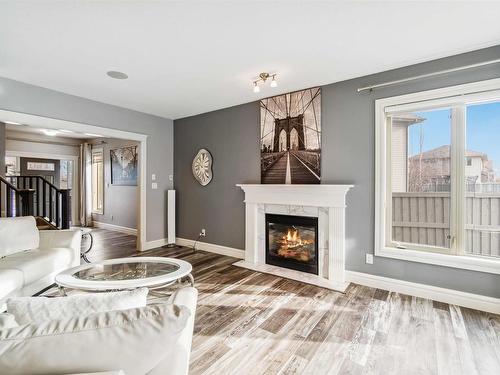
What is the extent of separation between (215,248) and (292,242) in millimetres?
1505

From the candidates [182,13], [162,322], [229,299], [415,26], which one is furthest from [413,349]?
[182,13]

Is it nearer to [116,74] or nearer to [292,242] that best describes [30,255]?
[116,74]

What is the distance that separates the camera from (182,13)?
1.94 m

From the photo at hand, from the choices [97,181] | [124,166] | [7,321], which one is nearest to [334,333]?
[7,321]

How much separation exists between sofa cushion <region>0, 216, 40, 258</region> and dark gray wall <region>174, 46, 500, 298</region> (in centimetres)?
238

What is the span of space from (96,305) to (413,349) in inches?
83.1

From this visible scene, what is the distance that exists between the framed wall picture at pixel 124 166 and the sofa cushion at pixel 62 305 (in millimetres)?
5443

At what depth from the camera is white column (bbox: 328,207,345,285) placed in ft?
10.0

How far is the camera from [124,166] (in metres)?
6.21

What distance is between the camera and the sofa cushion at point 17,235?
2602mm

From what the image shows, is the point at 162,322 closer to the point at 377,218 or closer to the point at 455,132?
the point at 377,218

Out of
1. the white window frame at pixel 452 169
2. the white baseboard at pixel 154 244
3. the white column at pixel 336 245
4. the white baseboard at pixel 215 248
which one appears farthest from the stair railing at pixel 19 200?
the white window frame at pixel 452 169

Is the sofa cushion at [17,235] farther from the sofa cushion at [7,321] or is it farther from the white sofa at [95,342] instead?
the white sofa at [95,342]

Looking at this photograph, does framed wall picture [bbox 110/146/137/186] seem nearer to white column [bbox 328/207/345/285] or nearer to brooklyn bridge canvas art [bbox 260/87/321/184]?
brooklyn bridge canvas art [bbox 260/87/321/184]
